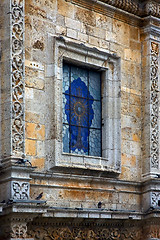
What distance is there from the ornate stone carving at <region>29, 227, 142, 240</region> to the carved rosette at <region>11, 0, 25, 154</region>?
169cm

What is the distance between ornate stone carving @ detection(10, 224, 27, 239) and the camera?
13844 mm

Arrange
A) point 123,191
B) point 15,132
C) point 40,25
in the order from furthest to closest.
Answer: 1. point 123,191
2. point 40,25
3. point 15,132

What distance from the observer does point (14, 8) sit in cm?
1464

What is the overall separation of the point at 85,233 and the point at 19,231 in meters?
1.99

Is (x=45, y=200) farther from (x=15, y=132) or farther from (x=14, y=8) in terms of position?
(x=14, y=8)

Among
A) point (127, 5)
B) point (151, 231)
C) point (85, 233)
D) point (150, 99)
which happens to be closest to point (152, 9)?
point (127, 5)

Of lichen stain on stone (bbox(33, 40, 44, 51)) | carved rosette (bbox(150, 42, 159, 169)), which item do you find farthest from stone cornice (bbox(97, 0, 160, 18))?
lichen stain on stone (bbox(33, 40, 44, 51))

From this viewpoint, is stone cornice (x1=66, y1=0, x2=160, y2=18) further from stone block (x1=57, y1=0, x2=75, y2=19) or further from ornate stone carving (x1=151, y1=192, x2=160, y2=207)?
ornate stone carving (x1=151, y1=192, x2=160, y2=207)

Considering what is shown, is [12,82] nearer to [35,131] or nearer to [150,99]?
[35,131]

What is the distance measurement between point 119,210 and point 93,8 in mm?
4374

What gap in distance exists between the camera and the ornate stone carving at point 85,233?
1470cm

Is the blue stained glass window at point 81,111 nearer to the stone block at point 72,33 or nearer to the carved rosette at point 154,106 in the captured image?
the stone block at point 72,33

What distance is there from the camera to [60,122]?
15.4 metres

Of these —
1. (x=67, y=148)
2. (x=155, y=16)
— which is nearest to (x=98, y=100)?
(x=67, y=148)
